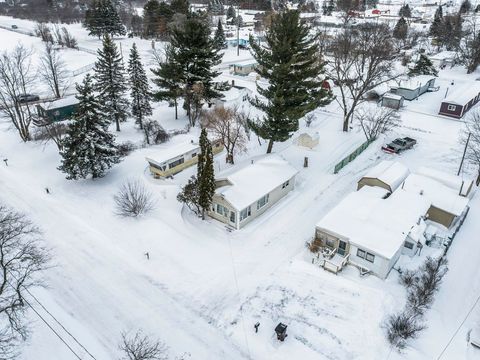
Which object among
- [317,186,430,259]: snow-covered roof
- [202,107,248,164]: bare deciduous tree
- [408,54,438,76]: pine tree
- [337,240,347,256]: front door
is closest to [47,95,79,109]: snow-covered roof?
[202,107,248,164]: bare deciduous tree

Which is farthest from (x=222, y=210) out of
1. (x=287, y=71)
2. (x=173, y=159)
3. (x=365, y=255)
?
(x=287, y=71)

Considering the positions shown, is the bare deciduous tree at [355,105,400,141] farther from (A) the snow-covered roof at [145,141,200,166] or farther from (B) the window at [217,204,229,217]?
(B) the window at [217,204,229,217]

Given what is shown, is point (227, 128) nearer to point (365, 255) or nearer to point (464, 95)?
point (365, 255)

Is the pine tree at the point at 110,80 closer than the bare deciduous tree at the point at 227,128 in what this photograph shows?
No

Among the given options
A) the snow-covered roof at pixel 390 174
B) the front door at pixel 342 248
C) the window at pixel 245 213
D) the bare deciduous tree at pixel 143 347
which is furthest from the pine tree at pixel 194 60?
the bare deciduous tree at pixel 143 347

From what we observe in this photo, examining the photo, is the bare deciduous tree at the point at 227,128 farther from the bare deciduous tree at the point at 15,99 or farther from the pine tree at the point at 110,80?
the bare deciduous tree at the point at 15,99
